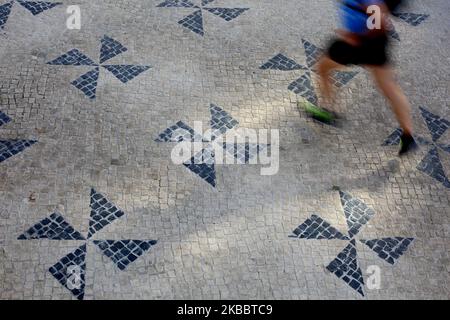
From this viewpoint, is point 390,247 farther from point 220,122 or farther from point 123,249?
point 123,249

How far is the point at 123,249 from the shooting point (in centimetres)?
279

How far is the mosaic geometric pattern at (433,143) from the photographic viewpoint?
3270 millimetres

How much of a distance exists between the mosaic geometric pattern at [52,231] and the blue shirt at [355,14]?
1.79 metres

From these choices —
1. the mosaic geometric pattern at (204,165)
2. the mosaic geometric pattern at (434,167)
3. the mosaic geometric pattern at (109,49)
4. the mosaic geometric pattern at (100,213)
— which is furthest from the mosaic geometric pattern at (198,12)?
the mosaic geometric pattern at (434,167)

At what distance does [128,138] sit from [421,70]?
201 centimetres

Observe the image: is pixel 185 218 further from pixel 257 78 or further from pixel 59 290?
pixel 257 78

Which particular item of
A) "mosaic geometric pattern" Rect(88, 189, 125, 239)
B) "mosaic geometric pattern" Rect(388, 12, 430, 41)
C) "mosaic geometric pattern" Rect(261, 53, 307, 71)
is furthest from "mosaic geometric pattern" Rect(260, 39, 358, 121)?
"mosaic geometric pattern" Rect(88, 189, 125, 239)

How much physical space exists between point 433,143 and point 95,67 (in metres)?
2.12

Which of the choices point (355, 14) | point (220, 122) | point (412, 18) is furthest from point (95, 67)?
point (412, 18)

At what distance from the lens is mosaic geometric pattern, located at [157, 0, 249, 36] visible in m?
4.01

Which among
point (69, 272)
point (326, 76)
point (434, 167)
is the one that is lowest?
point (69, 272)

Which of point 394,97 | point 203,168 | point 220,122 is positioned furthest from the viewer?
point 220,122

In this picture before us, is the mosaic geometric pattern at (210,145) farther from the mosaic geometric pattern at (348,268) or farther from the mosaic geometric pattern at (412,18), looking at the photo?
the mosaic geometric pattern at (412,18)

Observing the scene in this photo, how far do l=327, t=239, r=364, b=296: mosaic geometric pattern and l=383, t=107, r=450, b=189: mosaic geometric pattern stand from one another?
75 cm
